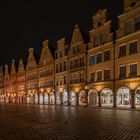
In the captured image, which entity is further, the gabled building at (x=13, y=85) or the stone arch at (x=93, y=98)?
the gabled building at (x=13, y=85)

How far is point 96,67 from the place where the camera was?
42125mm

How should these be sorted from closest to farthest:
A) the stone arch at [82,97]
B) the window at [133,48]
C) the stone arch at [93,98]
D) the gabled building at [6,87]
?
1. the window at [133,48]
2. the stone arch at [93,98]
3. the stone arch at [82,97]
4. the gabled building at [6,87]

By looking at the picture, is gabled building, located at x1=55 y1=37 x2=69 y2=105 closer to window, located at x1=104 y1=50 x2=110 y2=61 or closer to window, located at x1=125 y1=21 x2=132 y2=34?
window, located at x1=104 y1=50 x2=110 y2=61

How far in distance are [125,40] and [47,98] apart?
29399 mm

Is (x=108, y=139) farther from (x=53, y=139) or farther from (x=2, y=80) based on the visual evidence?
(x=2, y=80)

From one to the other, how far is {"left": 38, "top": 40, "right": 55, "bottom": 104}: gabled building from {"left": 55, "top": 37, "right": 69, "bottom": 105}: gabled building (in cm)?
226

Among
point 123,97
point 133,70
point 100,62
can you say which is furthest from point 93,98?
point 133,70

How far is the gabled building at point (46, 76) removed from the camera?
5687 cm

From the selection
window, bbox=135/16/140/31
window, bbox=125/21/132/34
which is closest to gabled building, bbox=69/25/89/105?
window, bbox=125/21/132/34

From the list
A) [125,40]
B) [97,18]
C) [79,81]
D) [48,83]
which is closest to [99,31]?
[97,18]

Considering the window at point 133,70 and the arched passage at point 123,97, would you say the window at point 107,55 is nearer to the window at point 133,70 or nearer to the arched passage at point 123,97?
the window at point 133,70

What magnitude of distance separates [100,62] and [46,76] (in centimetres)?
2158

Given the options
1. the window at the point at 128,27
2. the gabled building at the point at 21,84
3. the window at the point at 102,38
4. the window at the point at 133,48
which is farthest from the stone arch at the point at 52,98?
the window at the point at 128,27

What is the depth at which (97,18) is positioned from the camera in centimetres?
4266
